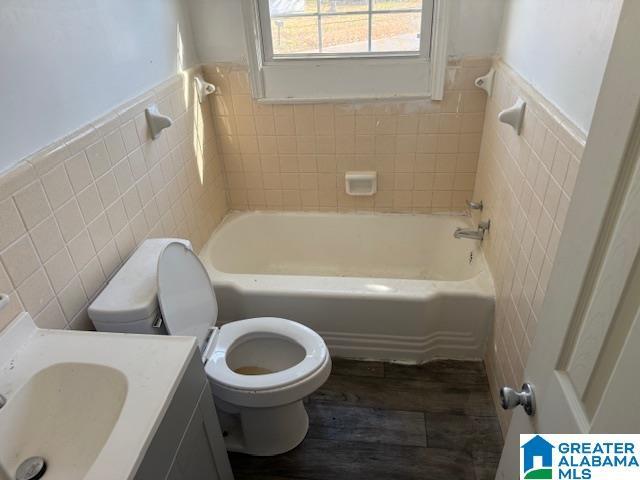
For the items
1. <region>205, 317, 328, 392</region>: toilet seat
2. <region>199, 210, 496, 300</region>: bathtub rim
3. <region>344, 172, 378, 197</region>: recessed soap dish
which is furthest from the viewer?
<region>344, 172, 378, 197</region>: recessed soap dish

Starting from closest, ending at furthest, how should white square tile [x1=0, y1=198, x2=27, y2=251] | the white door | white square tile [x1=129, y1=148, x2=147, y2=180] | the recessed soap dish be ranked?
the white door < white square tile [x1=0, y1=198, x2=27, y2=251] < white square tile [x1=129, y1=148, x2=147, y2=180] < the recessed soap dish

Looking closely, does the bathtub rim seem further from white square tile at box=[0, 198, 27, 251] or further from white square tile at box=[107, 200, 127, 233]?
white square tile at box=[0, 198, 27, 251]

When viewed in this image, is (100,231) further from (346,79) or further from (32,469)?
(346,79)

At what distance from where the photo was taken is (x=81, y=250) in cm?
127

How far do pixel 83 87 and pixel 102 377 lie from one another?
84cm

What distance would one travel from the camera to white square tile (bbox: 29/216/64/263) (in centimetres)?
111

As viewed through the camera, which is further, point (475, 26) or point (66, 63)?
point (475, 26)

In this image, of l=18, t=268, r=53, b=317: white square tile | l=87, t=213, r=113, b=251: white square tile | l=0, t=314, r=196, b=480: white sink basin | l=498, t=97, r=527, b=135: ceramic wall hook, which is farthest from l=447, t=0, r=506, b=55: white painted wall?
l=18, t=268, r=53, b=317: white square tile

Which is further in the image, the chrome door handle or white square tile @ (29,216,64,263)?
white square tile @ (29,216,64,263)

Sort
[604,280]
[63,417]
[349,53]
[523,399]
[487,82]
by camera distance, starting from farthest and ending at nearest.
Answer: [349,53] → [487,82] → [63,417] → [523,399] → [604,280]

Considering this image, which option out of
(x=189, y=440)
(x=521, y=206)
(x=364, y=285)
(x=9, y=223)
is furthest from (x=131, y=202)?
(x=521, y=206)

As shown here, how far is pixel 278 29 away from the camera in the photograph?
2.14m

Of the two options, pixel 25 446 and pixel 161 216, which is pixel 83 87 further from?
pixel 25 446

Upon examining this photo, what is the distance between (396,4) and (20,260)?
1.83 m
